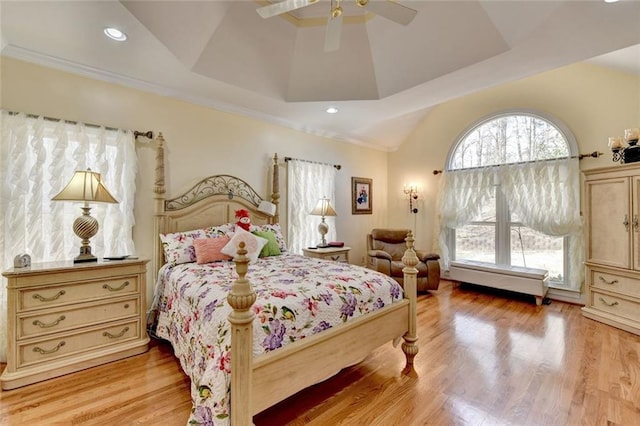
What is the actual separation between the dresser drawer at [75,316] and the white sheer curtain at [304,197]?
210cm

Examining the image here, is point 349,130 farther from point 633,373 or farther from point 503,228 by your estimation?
point 633,373

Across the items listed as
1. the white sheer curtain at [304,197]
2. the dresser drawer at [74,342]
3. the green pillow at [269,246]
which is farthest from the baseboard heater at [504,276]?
the dresser drawer at [74,342]

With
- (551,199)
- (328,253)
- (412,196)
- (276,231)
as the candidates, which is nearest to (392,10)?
(276,231)

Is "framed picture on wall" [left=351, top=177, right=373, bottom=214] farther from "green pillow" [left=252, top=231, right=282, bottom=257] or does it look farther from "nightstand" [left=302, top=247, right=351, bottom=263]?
"green pillow" [left=252, top=231, right=282, bottom=257]

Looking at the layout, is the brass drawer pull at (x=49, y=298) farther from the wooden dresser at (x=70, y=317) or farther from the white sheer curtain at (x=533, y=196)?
the white sheer curtain at (x=533, y=196)

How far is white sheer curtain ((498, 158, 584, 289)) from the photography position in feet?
12.1

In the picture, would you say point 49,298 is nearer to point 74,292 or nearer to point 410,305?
point 74,292

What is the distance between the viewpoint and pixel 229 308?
1.55m

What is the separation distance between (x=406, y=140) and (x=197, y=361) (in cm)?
521

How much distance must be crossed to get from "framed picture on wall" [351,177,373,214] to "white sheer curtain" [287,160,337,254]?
68 cm

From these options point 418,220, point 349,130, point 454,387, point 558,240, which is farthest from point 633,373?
point 349,130

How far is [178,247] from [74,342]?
101cm

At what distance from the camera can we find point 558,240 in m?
3.92

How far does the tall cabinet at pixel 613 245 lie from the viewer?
2.90 m
